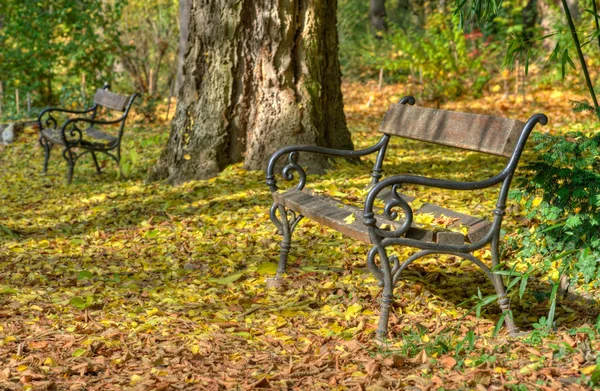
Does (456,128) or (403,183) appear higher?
(456,128)

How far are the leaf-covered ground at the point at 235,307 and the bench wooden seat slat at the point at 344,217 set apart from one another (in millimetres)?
464

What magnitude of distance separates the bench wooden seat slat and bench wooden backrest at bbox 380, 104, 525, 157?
37 cm

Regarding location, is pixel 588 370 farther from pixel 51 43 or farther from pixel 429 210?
pixel 51 43

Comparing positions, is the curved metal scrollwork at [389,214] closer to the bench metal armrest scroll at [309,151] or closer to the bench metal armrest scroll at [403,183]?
the bench metal armrest scroll at [403,183]

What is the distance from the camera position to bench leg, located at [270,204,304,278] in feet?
15.6

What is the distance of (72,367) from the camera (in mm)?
3547

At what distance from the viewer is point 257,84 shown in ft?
23.0

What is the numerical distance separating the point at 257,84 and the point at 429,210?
10.2 ft

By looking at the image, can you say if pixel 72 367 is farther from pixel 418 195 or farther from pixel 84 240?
pixel 418 195

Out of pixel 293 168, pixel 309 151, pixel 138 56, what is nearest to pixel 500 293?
pixel 309 151

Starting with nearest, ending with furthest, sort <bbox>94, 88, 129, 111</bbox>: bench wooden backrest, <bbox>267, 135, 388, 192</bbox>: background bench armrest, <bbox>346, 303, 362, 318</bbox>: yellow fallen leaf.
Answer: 1. <bbox>346, 303, 362, 318</bbox>: yellow fallen leaf
2. <bbox>267, 135, 388, 192</bbox>: background bench armrest
3. <bbox>94, 88, 129, 111</bbox>: bench wooden backrest

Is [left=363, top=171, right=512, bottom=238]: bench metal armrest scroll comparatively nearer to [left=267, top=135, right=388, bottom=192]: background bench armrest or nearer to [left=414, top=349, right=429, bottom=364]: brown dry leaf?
[left=414, top=349, right=429, bottom=364]: brown dry leaf

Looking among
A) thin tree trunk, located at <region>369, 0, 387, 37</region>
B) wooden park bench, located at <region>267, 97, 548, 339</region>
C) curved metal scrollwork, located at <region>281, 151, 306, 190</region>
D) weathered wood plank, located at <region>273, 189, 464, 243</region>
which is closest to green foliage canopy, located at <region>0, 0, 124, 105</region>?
thin tree trunk, located at <region>369, 0, 387, 37</region>

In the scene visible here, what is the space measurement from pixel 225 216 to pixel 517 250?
2.39m
